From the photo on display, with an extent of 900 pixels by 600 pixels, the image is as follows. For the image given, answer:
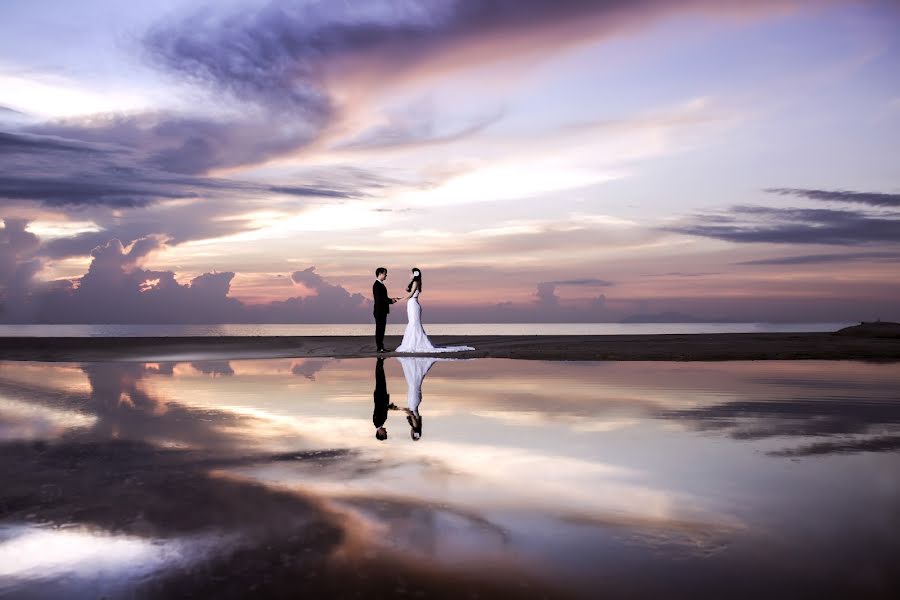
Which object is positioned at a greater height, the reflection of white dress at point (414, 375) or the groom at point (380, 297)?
the groom at point (380, 297)

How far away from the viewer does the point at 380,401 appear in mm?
15016

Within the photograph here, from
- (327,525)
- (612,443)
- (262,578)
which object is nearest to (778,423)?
(612,443)

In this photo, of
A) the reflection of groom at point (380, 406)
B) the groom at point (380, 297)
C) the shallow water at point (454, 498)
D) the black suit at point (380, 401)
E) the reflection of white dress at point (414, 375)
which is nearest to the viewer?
the shallow water at point (454, 498)

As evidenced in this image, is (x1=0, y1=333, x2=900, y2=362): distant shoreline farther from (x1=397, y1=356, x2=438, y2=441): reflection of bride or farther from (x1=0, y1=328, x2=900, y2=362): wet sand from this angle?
(x1=397, y1=356, x2=438, y2=441): reflection of bride

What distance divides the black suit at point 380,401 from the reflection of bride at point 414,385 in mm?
429

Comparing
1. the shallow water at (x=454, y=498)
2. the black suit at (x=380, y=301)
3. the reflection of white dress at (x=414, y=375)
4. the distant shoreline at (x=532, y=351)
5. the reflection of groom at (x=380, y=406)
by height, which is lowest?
the shallow water at (x=454, y=498)

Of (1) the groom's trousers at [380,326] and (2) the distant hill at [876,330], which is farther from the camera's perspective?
(2) the distant hill at [876,330]

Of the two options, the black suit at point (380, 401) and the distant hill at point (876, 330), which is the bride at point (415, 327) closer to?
the black suit at point (380, 401)

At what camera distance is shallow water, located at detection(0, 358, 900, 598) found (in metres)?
4.97

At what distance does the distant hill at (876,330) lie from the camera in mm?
42500

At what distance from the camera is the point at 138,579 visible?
16.2 feet

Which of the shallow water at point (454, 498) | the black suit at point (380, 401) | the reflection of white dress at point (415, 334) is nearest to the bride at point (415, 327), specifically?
the reflection of white dress at point (415, 334)

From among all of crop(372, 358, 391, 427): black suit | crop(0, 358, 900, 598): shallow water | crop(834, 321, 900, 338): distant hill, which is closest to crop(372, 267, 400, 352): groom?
crop(372, 358, 391, 427): black suit

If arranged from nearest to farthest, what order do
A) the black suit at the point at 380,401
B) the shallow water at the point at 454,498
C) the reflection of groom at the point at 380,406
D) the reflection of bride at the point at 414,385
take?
the shallow water at the point at 454,498
the reflection of groom at the point at 380,406
the reflection of bride at the point at 414,385
the black suit at the point at 380,401
